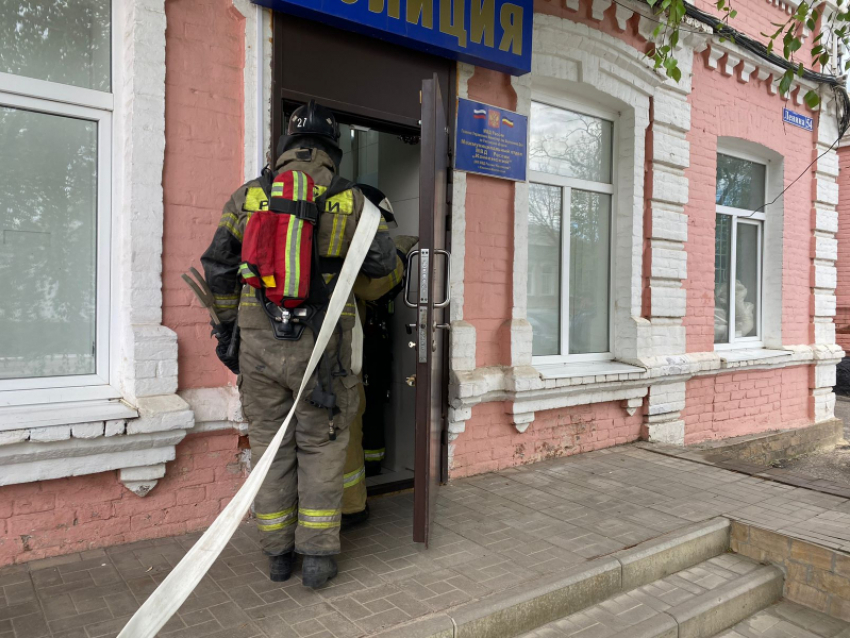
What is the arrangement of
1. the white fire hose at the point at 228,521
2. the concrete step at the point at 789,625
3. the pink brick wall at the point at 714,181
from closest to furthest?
1. the white fire hose at the point at 228,521
2. the concrete step at the point at 789,625
3. the pink brick wall at the point at 714,181

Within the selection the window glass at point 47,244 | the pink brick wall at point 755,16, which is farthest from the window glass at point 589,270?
the window glass at point 47,244

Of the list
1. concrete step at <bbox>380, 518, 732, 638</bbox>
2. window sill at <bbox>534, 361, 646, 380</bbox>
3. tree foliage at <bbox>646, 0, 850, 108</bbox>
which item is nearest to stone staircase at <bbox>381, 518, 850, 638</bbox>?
concrete step at <bbox>380, 518, 732, 638</bbox>

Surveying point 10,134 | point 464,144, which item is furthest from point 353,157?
point 10,134

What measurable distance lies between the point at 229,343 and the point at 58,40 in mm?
1943

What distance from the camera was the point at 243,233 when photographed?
10.2 ft

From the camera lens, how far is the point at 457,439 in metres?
5.00

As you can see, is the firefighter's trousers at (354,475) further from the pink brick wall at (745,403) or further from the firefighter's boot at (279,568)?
the pink brick wall at (745,403)

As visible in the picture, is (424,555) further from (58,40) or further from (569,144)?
(569,144)

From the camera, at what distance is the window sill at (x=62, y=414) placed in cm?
313

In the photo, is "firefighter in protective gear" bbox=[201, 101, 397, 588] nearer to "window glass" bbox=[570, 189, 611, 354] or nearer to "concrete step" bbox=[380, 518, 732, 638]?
"concrete step" bbox=[380, 518, 732, 638]

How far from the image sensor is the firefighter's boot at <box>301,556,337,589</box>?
10.1 ft

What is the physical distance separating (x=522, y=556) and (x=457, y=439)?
4.97ft

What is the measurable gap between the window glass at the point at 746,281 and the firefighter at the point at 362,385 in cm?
546

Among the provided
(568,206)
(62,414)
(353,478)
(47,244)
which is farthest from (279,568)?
(568,206)
